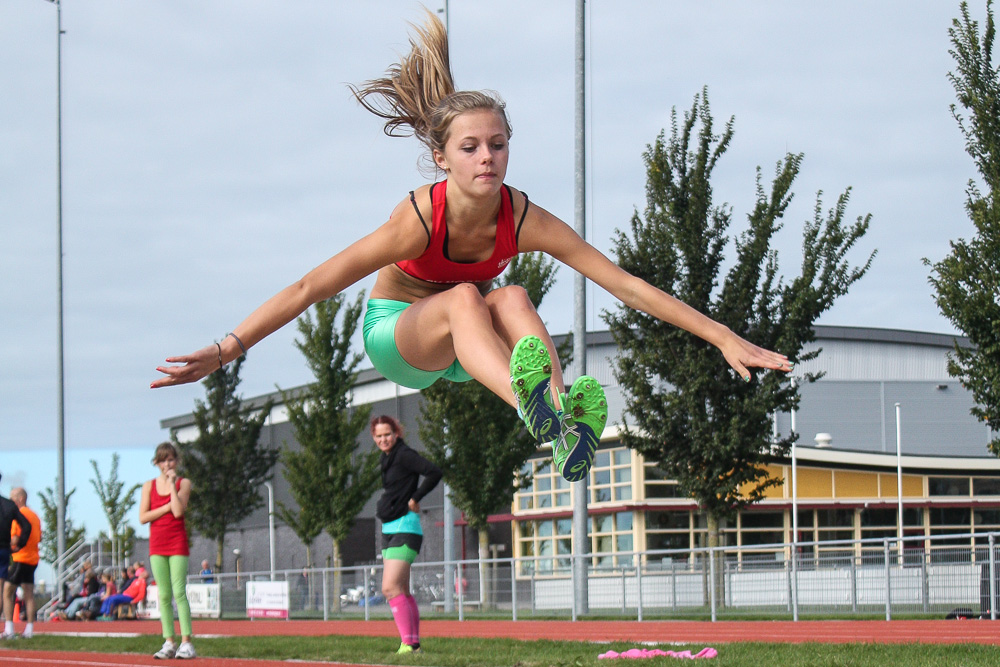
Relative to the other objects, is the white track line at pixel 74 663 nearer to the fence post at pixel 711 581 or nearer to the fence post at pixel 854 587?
the fence post at pixel 711 581

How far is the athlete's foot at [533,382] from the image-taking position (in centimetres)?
461

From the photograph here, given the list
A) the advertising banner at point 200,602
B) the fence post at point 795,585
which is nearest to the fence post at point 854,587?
the fence post at point 795,585

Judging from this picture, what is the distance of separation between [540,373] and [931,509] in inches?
1309

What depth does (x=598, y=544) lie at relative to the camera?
32906 mm

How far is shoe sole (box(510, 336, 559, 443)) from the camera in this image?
4.61 meters

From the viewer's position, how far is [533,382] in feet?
15.2

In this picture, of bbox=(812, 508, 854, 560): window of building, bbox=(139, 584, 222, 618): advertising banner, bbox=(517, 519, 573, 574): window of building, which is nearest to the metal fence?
bbox=(139, 584, 222, 618): advertising banner

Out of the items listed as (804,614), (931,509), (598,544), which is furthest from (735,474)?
(931,509)

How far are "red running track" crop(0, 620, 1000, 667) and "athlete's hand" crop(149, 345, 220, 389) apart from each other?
4.90 m

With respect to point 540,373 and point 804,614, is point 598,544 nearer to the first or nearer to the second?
point 804,614

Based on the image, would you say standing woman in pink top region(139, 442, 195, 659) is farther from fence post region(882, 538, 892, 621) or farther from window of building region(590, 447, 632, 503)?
window of building region(590, 447, 632, 503)

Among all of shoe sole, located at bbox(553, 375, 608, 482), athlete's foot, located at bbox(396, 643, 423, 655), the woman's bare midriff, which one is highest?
the woman's bare midriff

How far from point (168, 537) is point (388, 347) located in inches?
203

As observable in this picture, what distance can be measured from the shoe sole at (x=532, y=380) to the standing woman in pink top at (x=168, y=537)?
590 centimetres
